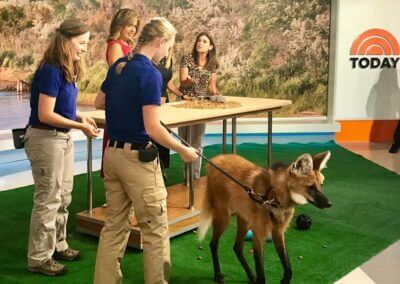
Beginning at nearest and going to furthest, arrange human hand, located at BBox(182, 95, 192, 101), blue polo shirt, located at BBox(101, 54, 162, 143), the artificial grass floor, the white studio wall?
blue polo shirt, located at BBox(101, 54, 162, 143) → the artificial grass floor → human hand, located at BBox(182, 95, 192, 101) → the white studio wall

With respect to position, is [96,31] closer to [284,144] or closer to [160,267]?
[284,144]

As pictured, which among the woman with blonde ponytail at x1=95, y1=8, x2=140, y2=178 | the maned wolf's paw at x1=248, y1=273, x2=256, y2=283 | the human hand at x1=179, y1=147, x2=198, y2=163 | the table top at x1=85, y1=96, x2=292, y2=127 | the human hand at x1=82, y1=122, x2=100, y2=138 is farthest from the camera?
the woman with blonde ponytail at x1=95, y1=8, x2=140, y2=178

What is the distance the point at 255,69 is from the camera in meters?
8.66

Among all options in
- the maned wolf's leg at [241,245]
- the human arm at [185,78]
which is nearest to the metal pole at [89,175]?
the maned wolf's leg at [241,245]

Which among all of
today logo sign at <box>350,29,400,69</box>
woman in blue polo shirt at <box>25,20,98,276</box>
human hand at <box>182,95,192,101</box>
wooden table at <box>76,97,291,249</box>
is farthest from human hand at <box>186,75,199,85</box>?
today logo sign at <box>350,29,400,69</box>

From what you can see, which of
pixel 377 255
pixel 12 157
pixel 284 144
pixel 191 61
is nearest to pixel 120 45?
pixel 191 61

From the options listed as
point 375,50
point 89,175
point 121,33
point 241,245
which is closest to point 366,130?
point 375,50

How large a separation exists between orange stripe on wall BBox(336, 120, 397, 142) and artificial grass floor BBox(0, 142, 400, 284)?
2.36 m

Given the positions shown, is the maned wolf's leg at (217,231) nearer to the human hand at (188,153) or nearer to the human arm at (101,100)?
the human hand at (188,153)

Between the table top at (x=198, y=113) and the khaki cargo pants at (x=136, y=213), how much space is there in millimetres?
1010

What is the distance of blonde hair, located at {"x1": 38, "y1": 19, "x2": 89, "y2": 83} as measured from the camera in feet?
10.7

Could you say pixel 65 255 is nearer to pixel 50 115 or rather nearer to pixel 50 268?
pixel 50 268

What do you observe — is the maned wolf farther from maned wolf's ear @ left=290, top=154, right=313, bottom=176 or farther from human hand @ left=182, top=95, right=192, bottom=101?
human hand @ left=182, top=95, right=192, bottom=101

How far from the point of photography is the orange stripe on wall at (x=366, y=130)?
28.1 ft
